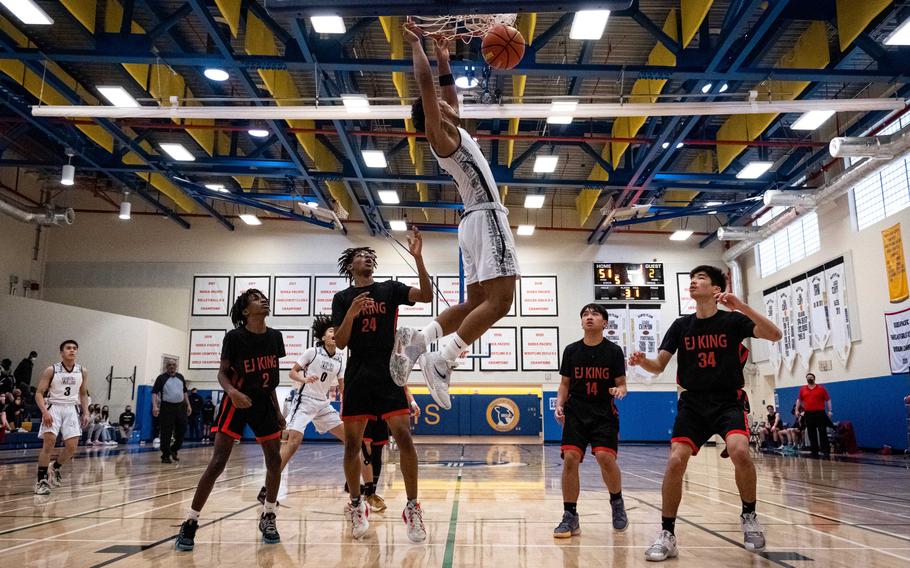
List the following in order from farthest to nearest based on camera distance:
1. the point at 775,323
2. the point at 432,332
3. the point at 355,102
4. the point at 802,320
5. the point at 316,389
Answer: the point at 775,323
the point at 802,320
the point at 355,102
the point at 316,389
the point at 432,332

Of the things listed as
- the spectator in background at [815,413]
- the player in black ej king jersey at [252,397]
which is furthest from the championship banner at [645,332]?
the player in black ej king jersey at [252,397]

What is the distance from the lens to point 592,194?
20500 millimetres

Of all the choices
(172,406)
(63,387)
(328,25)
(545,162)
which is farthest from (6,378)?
(545,162)

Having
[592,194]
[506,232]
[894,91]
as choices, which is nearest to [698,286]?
[506,232]

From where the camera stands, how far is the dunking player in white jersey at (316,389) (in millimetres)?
7340

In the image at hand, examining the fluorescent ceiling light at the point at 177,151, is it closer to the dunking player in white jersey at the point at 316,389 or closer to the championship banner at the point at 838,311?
the dunking player in white jersey at the point at 316,389

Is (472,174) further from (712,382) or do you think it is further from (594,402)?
(594,402)

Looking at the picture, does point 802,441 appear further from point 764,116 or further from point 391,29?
point 391,29

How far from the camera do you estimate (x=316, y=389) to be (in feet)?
25.3

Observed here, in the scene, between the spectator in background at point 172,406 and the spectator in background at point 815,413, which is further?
the spectator in background at point 815,413

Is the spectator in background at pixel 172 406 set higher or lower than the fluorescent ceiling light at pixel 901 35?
lower

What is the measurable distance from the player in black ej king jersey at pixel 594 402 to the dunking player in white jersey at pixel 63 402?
240 inches

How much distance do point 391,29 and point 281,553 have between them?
10048mm

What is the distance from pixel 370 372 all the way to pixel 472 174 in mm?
1681
